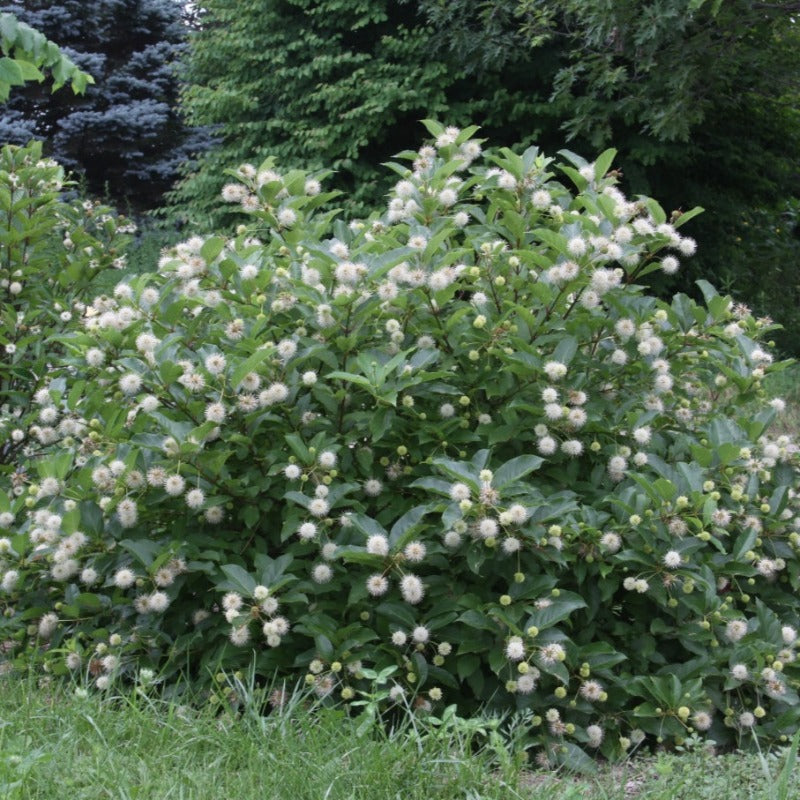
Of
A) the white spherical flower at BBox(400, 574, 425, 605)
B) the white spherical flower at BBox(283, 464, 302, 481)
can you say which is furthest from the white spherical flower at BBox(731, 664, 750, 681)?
the white spherical flower at BBox(283, 464, 302, 481)

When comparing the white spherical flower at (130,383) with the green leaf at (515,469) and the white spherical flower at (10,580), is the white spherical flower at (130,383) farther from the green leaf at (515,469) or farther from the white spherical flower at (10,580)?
the green leaf at (515,469)

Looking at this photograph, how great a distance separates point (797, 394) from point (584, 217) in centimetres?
516

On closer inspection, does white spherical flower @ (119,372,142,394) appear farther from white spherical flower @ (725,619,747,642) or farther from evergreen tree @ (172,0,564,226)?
evergreen tree @ (172,0,564,226)

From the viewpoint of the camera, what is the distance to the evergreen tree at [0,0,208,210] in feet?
44.2

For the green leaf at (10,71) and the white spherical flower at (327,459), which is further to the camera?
the green leaf at (10,71)

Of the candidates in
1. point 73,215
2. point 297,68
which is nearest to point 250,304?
point 73,215

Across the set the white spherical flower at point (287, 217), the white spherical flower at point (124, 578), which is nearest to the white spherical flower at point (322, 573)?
the white spherical flower at point (124, 578)

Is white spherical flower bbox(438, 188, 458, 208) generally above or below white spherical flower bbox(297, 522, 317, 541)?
above

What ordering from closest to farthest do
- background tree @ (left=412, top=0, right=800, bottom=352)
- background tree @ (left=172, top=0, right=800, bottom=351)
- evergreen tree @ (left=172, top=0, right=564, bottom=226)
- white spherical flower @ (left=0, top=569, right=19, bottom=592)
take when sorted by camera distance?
white spherical flower @ (left=0, top=569, right=19, bottom=592) → background tree @ (left=412, top=0, right=800, bottom=352) → background tree @ (left=172, top=0, right=800, bottom=351) → evergreen tree @ (left=172, top=0, right=564, bottom=226)

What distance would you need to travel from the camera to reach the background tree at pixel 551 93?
308 inches

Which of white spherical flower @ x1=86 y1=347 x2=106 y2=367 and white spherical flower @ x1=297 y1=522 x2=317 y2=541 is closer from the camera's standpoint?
white spherical flower @ x1=297 y1=522 x2=317 y2=541

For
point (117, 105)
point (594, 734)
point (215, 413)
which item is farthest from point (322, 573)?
point (117, 105)

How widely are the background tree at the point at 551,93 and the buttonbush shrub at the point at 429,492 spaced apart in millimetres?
5233

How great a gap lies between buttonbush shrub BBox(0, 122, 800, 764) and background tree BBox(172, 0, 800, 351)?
5233mm
